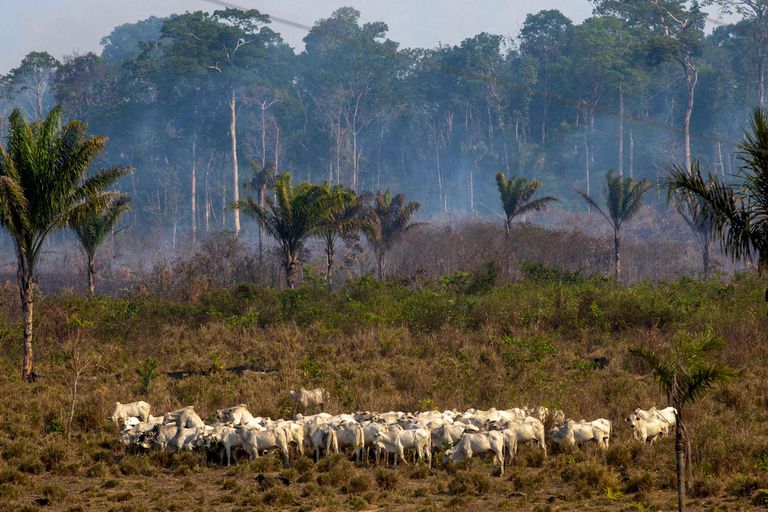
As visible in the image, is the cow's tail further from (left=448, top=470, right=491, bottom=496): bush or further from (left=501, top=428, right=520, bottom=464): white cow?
(left=501, top=428, right=520, bottom=464): white cow

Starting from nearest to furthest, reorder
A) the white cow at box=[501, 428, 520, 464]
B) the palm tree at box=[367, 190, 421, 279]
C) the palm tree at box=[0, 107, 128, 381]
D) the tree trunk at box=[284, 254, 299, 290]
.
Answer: the white cow at box=[501, 428, 520, 464] → the palm tree at box=[0, 107, 128, 381] → the tree trunk at box=[284, 254, 299, 290] → the palm tree at box=[367, 190, 421, 279]

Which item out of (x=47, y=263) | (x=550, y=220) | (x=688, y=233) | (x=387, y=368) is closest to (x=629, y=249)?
(x=688, y=233)

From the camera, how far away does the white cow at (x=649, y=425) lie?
58.5 ft

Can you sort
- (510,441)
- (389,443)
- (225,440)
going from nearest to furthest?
(510,441)
(389,443)
(225,440)

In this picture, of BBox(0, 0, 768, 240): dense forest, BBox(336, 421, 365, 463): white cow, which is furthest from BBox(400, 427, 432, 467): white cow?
BBox(0, 0, 768, 240): dense forest

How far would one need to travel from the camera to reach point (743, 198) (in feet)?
42.5

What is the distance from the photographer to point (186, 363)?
89.7ft

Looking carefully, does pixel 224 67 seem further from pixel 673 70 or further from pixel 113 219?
pixel 113 219

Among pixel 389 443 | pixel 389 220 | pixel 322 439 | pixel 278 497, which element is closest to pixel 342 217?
pixel 389 220

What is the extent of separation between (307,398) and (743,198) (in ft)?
38.4

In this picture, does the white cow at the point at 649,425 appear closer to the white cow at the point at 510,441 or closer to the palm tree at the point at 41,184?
the white cow at the point at 510,441

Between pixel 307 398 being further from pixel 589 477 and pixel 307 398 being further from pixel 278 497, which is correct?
pixel 589 477

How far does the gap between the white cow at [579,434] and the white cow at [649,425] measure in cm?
58

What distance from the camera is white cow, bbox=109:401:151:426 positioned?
20734mm
